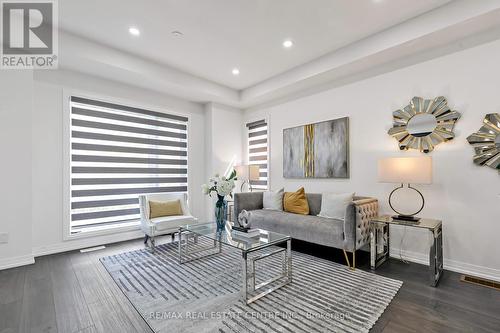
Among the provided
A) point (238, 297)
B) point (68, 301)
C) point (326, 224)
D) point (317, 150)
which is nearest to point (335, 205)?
point (326, 224)

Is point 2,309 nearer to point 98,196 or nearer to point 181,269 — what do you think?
point 181,269

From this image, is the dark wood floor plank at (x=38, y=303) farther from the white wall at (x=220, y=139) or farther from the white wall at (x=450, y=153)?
the white wall at (x=450, y=153)

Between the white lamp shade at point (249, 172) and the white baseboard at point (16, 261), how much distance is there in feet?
11.1

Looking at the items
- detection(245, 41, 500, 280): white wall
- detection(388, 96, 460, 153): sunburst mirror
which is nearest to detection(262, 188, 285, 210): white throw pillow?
detection(245, 41, 500, 280): white wall

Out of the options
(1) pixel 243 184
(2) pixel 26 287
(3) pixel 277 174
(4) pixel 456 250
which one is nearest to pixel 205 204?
(1) pixel 243 184

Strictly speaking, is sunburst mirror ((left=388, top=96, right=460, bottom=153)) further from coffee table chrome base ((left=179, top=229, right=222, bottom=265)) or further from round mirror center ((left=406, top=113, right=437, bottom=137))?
coffee table chrome base ((left=179, top=229, right=222, bottom=265))

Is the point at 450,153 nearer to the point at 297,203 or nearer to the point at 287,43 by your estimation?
the point at 297,203

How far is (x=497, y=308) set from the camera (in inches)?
79.0

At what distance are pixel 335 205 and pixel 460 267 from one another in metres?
1.51

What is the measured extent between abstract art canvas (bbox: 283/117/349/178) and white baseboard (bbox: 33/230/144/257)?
304 cm

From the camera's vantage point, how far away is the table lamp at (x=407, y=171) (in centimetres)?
265

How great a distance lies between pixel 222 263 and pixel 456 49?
3.83 metres

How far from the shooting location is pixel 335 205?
3426 mm

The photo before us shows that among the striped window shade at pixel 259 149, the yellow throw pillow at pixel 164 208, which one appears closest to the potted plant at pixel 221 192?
the yellow throw pillow at pixel 164 208
